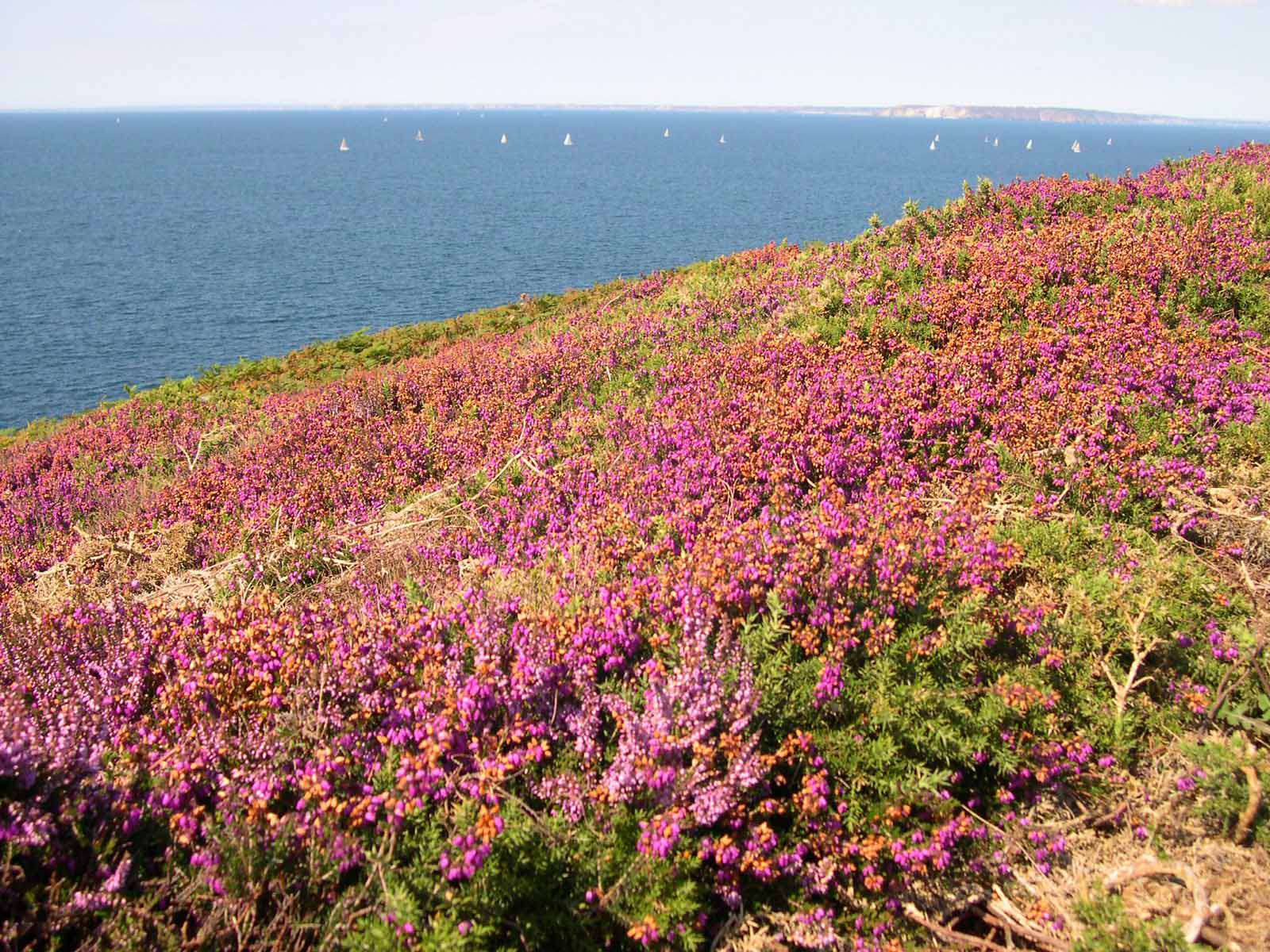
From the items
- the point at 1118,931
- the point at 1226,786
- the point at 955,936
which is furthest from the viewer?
the point at 1226,786

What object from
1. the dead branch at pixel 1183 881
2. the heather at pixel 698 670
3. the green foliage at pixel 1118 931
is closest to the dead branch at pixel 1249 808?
the heather at pixel 698 670

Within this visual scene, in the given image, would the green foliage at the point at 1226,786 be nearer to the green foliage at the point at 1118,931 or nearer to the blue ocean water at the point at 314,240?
the green foliage at the point at 1118,931

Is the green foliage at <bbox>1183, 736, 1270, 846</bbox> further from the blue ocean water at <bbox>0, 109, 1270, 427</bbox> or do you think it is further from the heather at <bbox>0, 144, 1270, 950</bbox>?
the blue ocean water at <bbox>0, 109, 1270, 427</bbox>

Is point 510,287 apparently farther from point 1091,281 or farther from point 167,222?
point 167,222

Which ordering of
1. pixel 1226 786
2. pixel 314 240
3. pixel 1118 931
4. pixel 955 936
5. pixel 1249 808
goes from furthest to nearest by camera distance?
1. pixel 314 240
2. pixel 1226 786
3. pixel 1249 808
4. pixel 955 936
5. pixel 1118 931

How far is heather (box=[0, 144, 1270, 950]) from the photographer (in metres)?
3.39

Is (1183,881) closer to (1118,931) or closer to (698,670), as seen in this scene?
(1118,931)

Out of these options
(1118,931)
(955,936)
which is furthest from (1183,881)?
(955,936)

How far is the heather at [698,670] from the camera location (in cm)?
339

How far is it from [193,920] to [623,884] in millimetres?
1960

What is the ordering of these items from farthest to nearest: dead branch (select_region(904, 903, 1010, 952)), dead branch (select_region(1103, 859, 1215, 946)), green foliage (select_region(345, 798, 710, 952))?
1. dead branch (select_region(904, 903, 1010, 952))
2. dead branch (select_region(1103, 859, 1215, 946))
3. green foliage (select_region(345, 798, 710, 952))

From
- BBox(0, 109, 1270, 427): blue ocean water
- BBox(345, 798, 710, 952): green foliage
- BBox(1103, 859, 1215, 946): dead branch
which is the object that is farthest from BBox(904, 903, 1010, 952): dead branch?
BBox(0, 109, 1270, 427): blue ocean water

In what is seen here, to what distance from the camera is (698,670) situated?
3826 mm

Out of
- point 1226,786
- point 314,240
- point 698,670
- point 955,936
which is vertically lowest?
point 314,240
